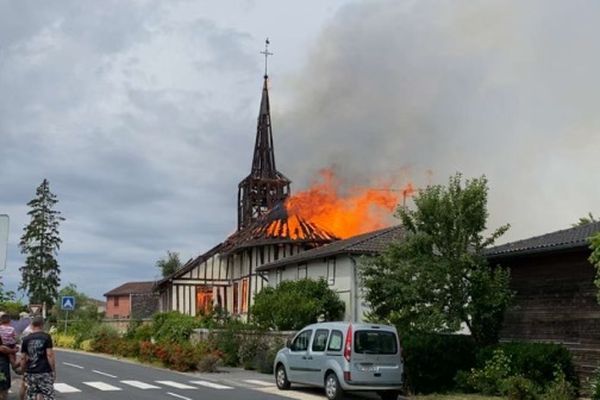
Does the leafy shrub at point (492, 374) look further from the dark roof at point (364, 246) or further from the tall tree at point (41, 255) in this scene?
the tall tree at point (41, 255)

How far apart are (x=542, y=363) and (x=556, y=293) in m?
2.16

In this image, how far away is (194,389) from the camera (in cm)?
1981

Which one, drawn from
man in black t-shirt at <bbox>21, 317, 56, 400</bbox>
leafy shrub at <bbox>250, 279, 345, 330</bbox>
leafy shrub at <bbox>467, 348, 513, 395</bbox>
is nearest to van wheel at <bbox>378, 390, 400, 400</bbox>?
leafy shrub at <bbox>467, 348, 513, 395</bbox>

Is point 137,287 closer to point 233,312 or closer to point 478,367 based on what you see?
point 233,312

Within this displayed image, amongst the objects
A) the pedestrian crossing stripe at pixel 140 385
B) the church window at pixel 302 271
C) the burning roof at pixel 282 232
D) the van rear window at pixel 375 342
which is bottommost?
the pedestrian crossing stripe at pixel 140 385

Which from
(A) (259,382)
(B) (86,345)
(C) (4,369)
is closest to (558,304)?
(A) (259,382)

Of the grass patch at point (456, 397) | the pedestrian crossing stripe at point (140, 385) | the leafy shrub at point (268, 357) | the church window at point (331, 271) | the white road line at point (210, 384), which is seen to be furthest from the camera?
the church window at point (331, 271)

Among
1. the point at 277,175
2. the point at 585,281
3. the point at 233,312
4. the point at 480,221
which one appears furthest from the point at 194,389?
the point at 277,175

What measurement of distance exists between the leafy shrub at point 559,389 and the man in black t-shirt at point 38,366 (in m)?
9.89

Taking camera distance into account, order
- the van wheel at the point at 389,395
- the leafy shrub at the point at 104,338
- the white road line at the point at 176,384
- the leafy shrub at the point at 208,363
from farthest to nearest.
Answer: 1. the leafy shrub at the point at 104,338
2. the leafy shrub at the point at 208,363
3. the white road line at the point at 176,384
4. the van wheel at the point at 389,395

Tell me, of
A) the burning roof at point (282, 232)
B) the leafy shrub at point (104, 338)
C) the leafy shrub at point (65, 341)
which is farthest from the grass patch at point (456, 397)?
the leafy shrub at point (65, 341)

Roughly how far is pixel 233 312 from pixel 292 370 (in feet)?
91.8

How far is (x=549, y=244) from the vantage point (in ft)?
61.7

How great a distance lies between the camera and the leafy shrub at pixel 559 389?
52.7 feet
